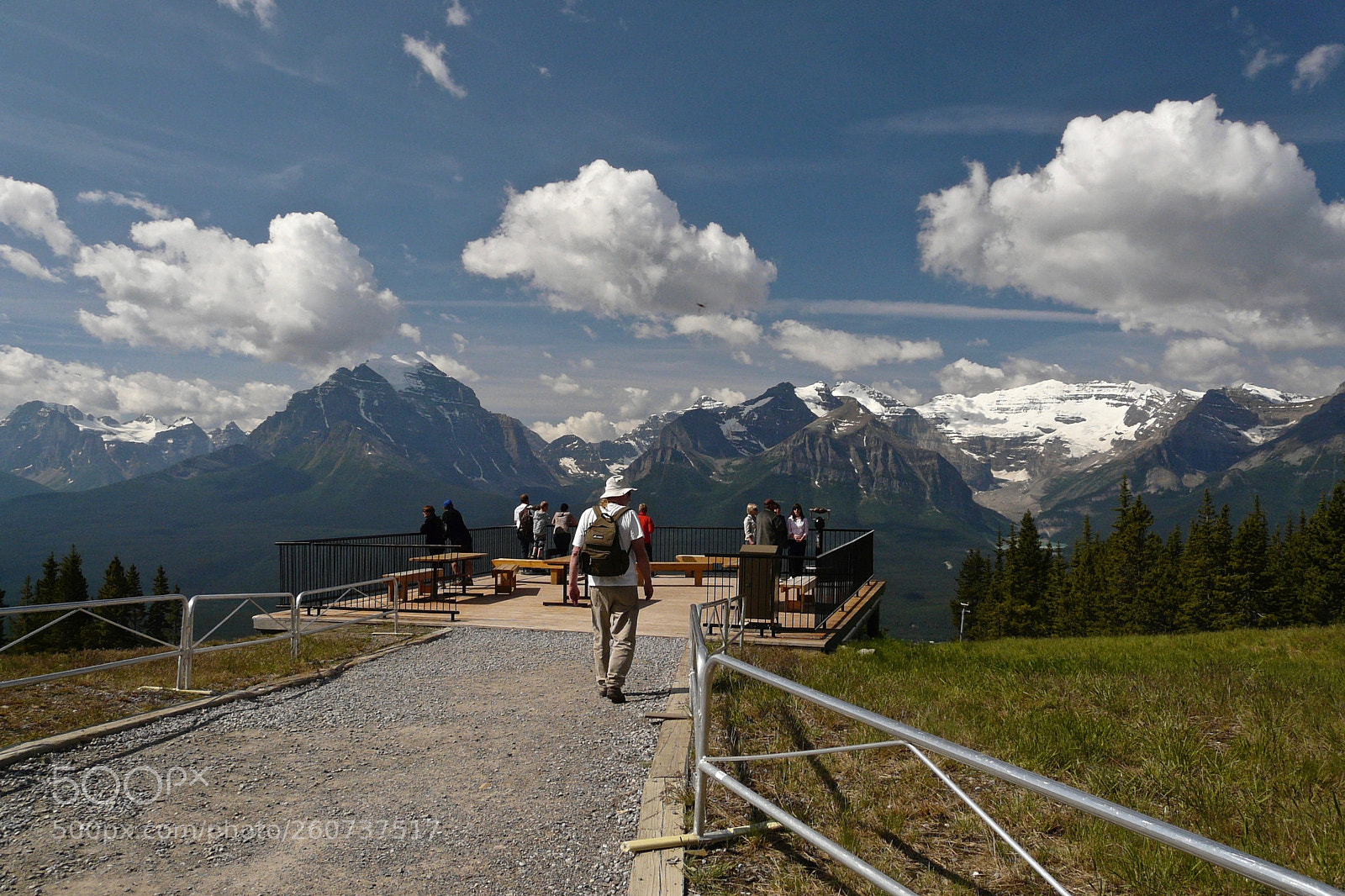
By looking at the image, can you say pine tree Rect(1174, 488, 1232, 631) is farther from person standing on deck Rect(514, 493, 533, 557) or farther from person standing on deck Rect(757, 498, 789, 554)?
person standing on deck Rect(514, 493, 533, 557)

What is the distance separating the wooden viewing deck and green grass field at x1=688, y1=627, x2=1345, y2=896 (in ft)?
10.9

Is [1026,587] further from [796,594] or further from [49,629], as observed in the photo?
Answer: [49,629]

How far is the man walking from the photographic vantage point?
25.0 ft

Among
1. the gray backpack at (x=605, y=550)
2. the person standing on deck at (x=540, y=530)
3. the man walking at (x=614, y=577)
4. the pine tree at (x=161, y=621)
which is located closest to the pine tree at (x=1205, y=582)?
the person standing on deck at (x=540, y=530)

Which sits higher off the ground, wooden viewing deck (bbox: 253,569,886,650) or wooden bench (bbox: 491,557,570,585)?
wooden bench (bbox: 491,557,570,585)

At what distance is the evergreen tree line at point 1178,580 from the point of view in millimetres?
55156

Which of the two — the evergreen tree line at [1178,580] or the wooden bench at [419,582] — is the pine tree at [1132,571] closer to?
the evergreen tree line at [1178,580]

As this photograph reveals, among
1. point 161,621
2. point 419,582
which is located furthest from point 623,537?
point 161,621

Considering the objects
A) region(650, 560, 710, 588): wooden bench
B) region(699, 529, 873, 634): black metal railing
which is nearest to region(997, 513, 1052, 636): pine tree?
region(650, 560, 710, 588): wooden bench

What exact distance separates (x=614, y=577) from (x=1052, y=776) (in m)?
4.20

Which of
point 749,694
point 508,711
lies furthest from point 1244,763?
point 508,711

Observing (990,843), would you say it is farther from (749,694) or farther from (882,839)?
(749,694)

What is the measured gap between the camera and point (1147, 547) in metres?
69.1

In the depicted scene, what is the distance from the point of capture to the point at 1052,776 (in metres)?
5.41
